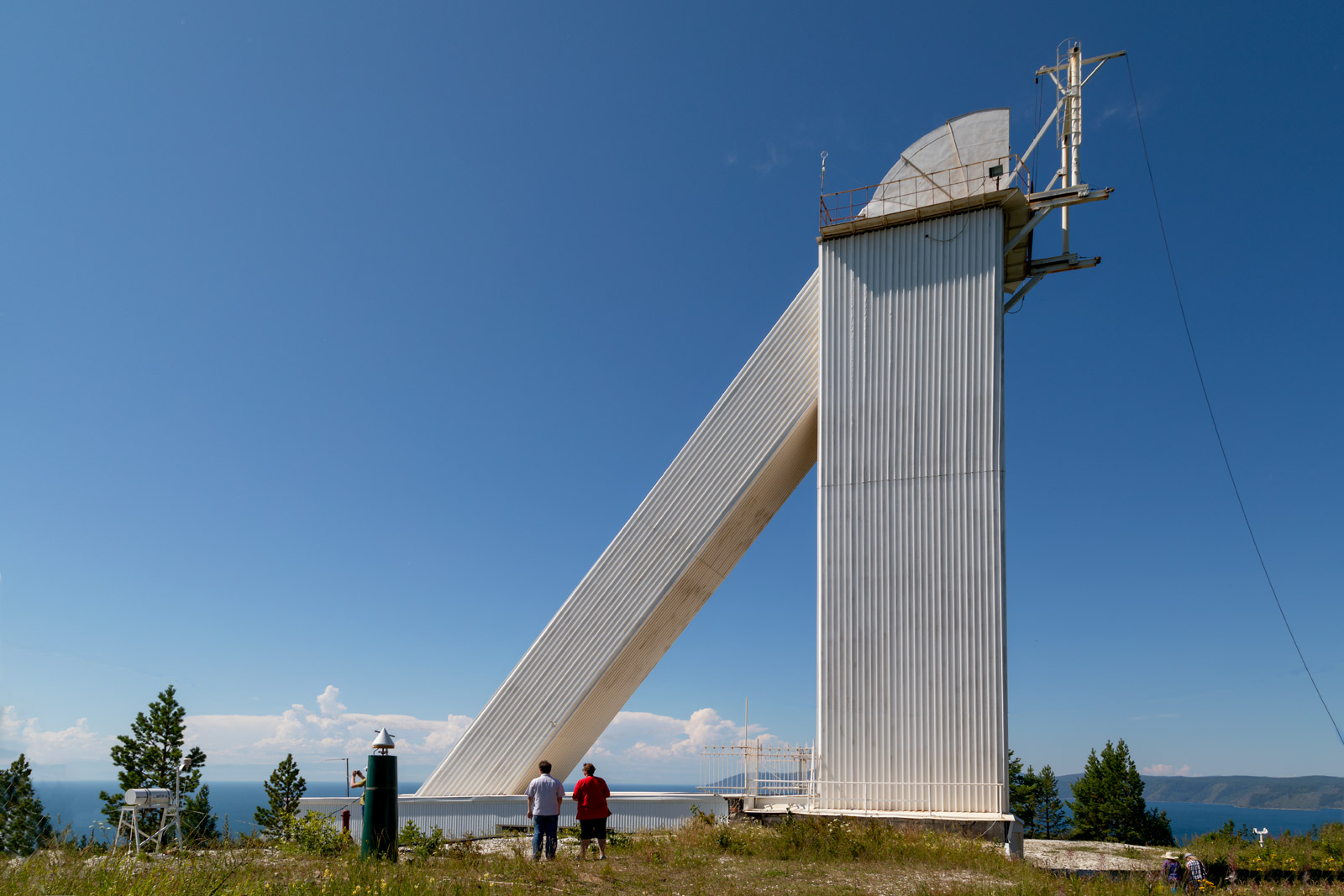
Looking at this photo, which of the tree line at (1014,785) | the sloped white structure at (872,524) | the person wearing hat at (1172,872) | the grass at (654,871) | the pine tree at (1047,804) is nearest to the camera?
the grass at (654,871)

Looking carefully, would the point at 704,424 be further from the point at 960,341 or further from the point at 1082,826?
the point at 1082,826

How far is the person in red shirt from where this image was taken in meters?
10.7

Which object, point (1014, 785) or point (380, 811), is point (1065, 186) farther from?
point (1014, 785)

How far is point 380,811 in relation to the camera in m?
Answer: 9.56

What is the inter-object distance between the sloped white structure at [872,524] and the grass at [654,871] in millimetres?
1922

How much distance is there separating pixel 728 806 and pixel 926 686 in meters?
4.19

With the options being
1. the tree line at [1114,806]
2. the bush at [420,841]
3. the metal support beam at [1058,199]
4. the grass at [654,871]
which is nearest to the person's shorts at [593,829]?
the grass at [654,871]

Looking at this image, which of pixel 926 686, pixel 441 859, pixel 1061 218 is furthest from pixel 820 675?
pixel 1061 218

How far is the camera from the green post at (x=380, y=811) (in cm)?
938

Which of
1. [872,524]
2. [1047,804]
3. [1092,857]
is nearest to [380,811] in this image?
[872,524]

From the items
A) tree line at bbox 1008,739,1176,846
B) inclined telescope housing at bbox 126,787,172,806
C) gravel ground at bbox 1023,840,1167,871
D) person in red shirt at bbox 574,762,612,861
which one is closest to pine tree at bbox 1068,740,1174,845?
tree line at bbox 1008,739,1176,846

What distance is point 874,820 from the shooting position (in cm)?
1302

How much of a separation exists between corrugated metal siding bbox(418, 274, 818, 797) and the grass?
3.61m

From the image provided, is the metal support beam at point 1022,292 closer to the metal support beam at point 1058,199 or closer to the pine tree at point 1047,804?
the metal support beam at point 1058,199
